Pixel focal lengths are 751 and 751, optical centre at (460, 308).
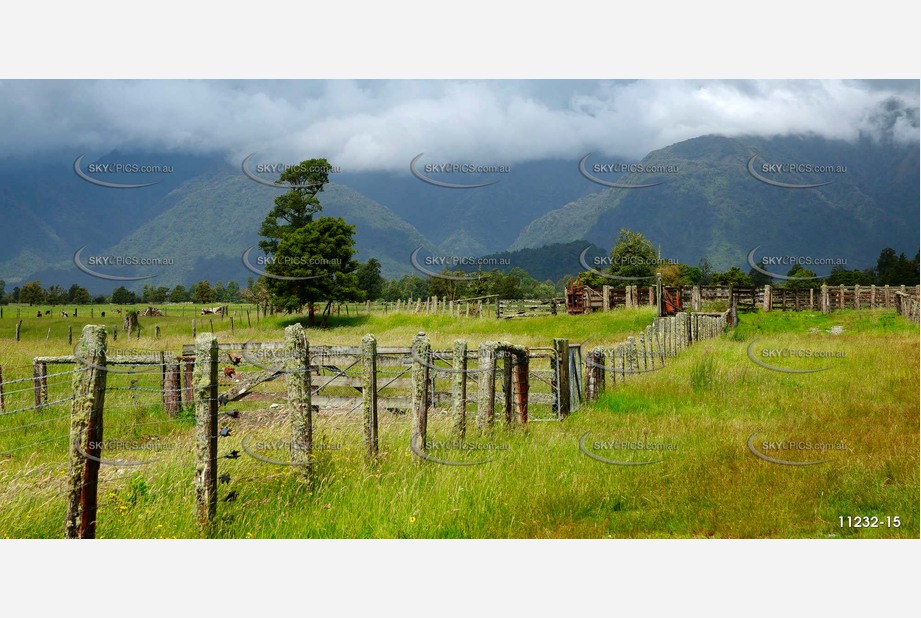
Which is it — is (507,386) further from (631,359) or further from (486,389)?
(631,359)

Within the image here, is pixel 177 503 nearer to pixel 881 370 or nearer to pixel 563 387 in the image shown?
pixel 563 387

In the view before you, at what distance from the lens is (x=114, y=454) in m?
11.3

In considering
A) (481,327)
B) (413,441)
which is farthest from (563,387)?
(481,327)

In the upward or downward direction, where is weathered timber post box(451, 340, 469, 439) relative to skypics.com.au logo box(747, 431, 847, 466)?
upward

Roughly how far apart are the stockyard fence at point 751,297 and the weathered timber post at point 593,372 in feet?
106

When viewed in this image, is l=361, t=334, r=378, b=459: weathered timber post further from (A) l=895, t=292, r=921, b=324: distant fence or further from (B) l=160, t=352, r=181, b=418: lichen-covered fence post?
(A) l=895, t=292, r=921, b=324: distant fence

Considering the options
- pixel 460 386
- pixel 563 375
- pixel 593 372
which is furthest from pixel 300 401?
pixel 593 372

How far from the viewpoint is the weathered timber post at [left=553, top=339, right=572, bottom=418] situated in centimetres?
1443

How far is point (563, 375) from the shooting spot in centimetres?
1457

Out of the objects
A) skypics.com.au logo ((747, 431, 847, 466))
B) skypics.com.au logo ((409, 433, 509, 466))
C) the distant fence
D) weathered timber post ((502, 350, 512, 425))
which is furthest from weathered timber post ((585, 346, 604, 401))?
the distant fence

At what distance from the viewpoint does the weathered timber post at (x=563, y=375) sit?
14.4 meters

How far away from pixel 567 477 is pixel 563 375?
16.8 feet

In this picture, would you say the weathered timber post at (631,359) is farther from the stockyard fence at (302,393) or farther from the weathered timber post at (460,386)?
the weathered timber post at (460,386)

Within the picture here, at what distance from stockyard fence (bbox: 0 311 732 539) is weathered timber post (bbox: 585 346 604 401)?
0.03 meters
